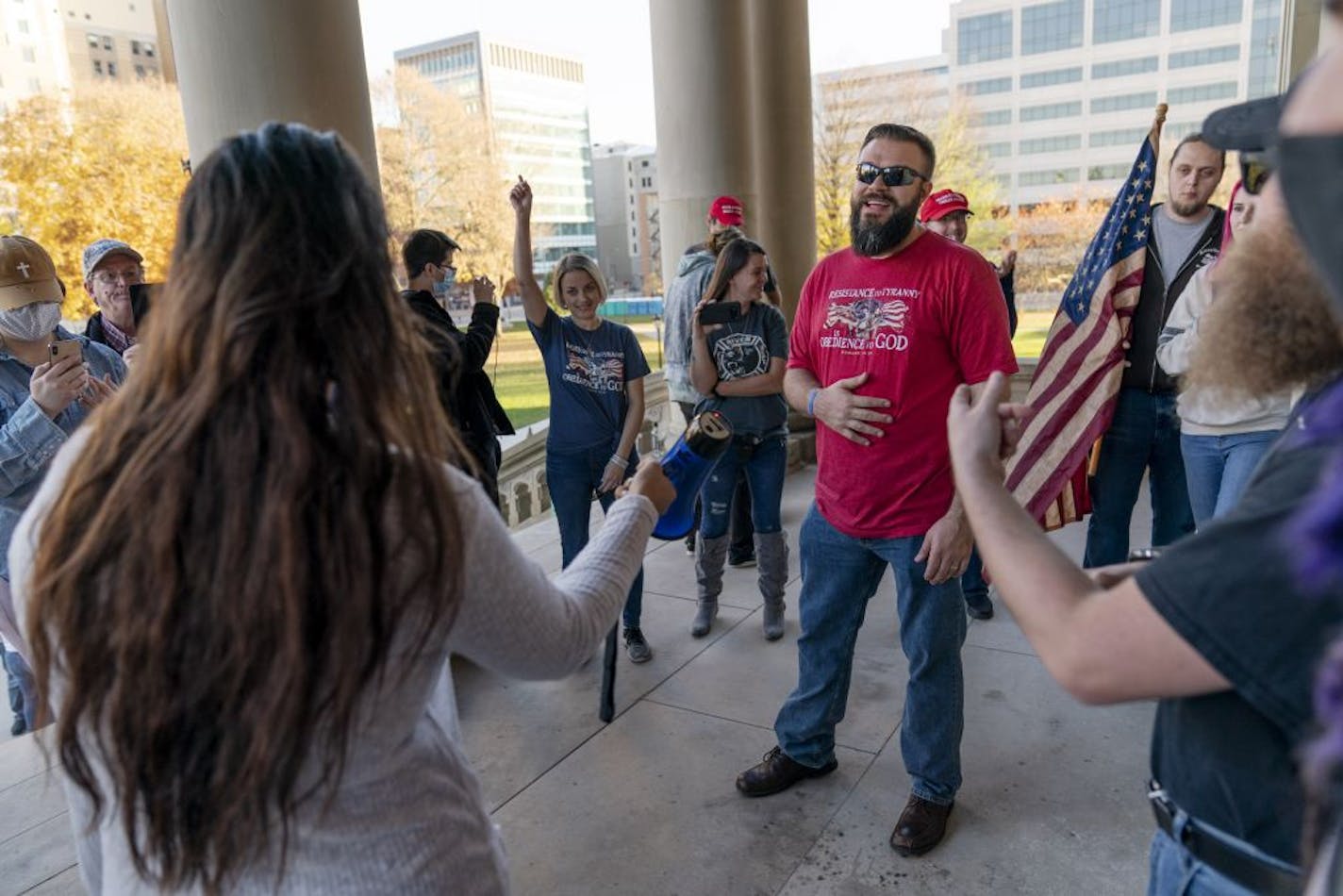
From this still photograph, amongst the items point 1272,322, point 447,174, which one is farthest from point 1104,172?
Answer: point 1272,322

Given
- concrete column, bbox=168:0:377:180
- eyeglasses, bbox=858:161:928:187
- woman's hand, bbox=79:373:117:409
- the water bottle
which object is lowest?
the water bottle

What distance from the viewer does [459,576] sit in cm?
117

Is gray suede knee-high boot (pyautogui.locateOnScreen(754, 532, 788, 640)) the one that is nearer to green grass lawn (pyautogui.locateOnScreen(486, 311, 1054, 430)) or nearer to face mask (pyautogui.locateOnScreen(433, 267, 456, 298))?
face mask (pyautogui.locateOnScreen(433, 267, 456, 298))

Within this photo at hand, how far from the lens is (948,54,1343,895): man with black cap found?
3.23 ft

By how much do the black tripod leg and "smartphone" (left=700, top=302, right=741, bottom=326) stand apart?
1.78 meters

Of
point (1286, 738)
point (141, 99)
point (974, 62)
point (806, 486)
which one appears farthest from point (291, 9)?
point (974, 62)

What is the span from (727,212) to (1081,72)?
59.6 metres

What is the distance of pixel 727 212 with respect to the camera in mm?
6688

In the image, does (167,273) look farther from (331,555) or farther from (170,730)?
(170,730)

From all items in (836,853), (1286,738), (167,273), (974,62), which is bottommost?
(836,853)

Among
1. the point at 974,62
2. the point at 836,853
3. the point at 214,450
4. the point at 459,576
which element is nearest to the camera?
the point at 214,450

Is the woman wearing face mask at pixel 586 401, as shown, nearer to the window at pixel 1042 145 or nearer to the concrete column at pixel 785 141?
the concrete column at pixel 785 141

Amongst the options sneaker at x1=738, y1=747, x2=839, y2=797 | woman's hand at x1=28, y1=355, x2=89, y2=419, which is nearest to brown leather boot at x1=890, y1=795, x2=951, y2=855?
sneaker at x1=738, y1=747, x2=839, y2=797

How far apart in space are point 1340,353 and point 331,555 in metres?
1.26
